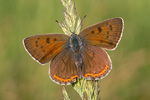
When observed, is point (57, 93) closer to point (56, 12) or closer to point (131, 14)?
point (56, 12)

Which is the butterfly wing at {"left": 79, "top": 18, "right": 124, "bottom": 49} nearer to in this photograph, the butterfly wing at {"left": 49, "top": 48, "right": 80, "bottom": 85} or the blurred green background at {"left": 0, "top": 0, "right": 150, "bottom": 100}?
the butterfly wing at {"left": 49, "top": 48, "right": 80, "bottom": 85}

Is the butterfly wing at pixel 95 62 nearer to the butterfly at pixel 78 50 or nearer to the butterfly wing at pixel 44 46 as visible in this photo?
the butterfly at pixel 78 50

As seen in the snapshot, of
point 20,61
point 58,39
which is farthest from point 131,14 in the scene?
point 58,39

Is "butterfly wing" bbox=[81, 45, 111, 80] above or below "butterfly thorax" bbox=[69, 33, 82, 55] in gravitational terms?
below

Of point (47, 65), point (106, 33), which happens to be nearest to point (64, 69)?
point (106, 33)

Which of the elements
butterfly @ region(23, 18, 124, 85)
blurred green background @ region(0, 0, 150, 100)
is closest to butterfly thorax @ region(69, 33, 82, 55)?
butterfly @ region(23, 18, 124, 85)

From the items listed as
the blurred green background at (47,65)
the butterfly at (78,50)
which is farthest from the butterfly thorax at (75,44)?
the blurred green background at (47,65)
